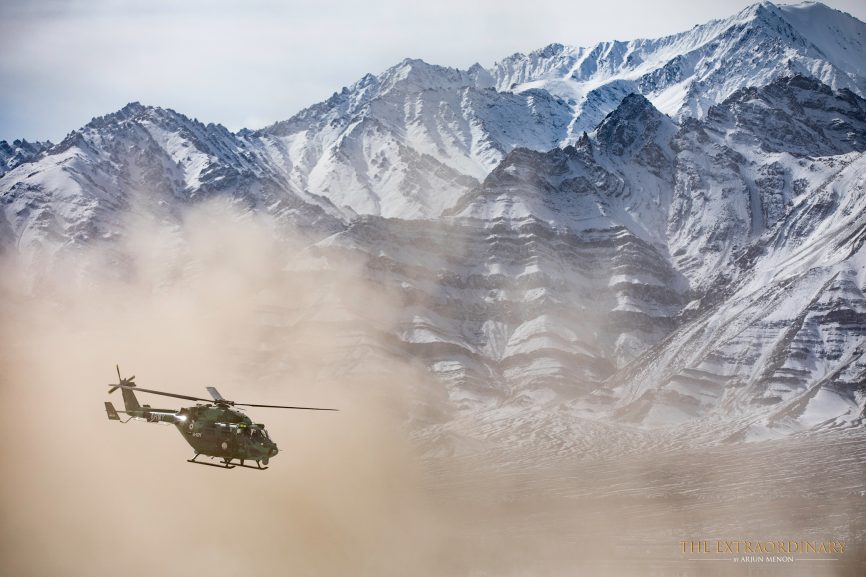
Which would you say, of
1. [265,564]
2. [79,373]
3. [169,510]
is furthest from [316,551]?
[79,373]

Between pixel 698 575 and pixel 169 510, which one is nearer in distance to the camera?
pixel 169 510

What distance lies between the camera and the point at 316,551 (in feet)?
557

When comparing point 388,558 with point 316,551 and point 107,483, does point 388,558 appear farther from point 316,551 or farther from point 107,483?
point 107,483

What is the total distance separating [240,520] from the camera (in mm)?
168375

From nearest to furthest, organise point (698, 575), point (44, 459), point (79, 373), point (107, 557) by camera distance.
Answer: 1. point (107, 557)
2. point (44, 459)
3. point (698, 575)
4. point (79, 373)

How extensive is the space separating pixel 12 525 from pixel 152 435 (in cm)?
2850

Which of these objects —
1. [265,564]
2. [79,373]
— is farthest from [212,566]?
[79,373]

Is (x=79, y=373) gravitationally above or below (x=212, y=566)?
above

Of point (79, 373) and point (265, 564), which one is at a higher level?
point (79, 373)

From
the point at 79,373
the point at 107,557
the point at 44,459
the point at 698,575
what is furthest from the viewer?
the point at 79,373

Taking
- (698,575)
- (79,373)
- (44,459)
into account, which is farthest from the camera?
(79,373)

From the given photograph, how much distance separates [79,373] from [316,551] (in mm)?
60551

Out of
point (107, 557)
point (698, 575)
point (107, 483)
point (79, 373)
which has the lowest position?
point (698, 575)

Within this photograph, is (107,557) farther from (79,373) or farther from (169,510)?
(79,373)
